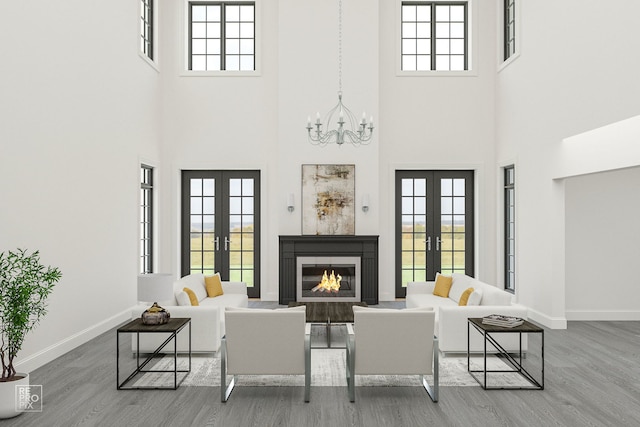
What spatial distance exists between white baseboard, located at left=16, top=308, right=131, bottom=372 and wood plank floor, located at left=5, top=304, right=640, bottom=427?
12 centimetres

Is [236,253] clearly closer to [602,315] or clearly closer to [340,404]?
[340,404]

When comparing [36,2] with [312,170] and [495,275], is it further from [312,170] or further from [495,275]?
[495,275]

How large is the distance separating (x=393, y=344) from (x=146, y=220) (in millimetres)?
6435

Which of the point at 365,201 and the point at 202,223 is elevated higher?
the point at 365,201

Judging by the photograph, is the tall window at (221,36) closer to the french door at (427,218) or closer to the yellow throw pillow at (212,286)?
the french door at (427,218)

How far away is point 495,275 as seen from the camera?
9.91m

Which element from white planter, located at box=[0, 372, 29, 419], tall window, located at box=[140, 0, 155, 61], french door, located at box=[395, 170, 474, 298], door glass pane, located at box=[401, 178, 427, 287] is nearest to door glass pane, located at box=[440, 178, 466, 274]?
french door, located at box=[395, 170, 474, 298]

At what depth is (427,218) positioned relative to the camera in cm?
1007

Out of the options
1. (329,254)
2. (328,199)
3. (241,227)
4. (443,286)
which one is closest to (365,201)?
(328,199)

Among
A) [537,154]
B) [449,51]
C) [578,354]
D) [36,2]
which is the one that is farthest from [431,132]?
[36,2]

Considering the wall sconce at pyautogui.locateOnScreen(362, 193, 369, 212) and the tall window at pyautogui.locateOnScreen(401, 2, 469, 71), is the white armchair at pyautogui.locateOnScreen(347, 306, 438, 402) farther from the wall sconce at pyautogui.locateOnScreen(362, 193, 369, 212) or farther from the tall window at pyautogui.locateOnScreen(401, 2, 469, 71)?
the tall window at pyautogui.locateOnScreen(401, 2, 469, 71)

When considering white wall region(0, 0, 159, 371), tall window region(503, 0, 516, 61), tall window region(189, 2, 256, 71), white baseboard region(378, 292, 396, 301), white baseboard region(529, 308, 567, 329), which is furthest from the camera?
tall window region(189, 2, 256, 71)

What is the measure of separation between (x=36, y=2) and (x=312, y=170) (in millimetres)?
5212

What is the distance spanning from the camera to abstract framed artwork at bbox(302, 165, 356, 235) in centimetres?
948
